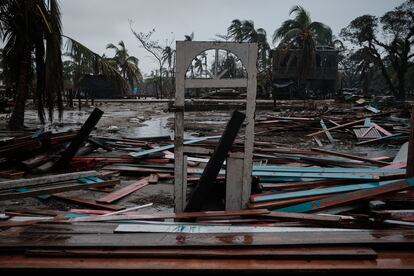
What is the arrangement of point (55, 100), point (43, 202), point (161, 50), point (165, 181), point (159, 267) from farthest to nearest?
1. point (161, 50)
2. point (55, 100)
3. point (165, 181)
4. point (43, 202)
5. point (159, 267)

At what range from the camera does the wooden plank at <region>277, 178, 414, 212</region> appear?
3.18 m

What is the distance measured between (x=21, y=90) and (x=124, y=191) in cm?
763

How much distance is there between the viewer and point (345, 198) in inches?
127

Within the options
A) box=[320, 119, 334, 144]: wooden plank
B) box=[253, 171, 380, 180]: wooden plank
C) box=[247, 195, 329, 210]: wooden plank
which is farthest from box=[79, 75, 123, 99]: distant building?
box=[247, 195, 329, 210]: wooden plank

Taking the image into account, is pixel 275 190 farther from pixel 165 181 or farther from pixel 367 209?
pixel 165 181

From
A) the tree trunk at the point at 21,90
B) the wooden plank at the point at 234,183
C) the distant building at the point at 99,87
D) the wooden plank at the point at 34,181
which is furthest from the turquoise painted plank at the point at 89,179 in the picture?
the distant building at the point at 99,87

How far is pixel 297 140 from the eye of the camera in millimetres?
9484

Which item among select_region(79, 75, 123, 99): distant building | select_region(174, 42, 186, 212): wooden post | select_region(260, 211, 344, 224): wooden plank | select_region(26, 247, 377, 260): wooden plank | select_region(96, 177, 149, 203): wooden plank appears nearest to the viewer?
select_region(26, 247, 377, 260): wooden plank

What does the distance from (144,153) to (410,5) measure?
32172 millimetres

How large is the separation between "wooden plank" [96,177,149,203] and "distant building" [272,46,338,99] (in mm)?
26005

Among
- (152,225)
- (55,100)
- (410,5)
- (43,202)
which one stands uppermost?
(410,5)

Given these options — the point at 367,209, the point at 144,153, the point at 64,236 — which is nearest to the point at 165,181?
the point at 144,153

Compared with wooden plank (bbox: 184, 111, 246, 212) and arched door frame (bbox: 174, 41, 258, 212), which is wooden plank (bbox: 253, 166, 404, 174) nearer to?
arched door frame (bbox: 174, 41, 258, 212)

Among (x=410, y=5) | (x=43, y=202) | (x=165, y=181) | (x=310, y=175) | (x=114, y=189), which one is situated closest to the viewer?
(x=43, y=202)
